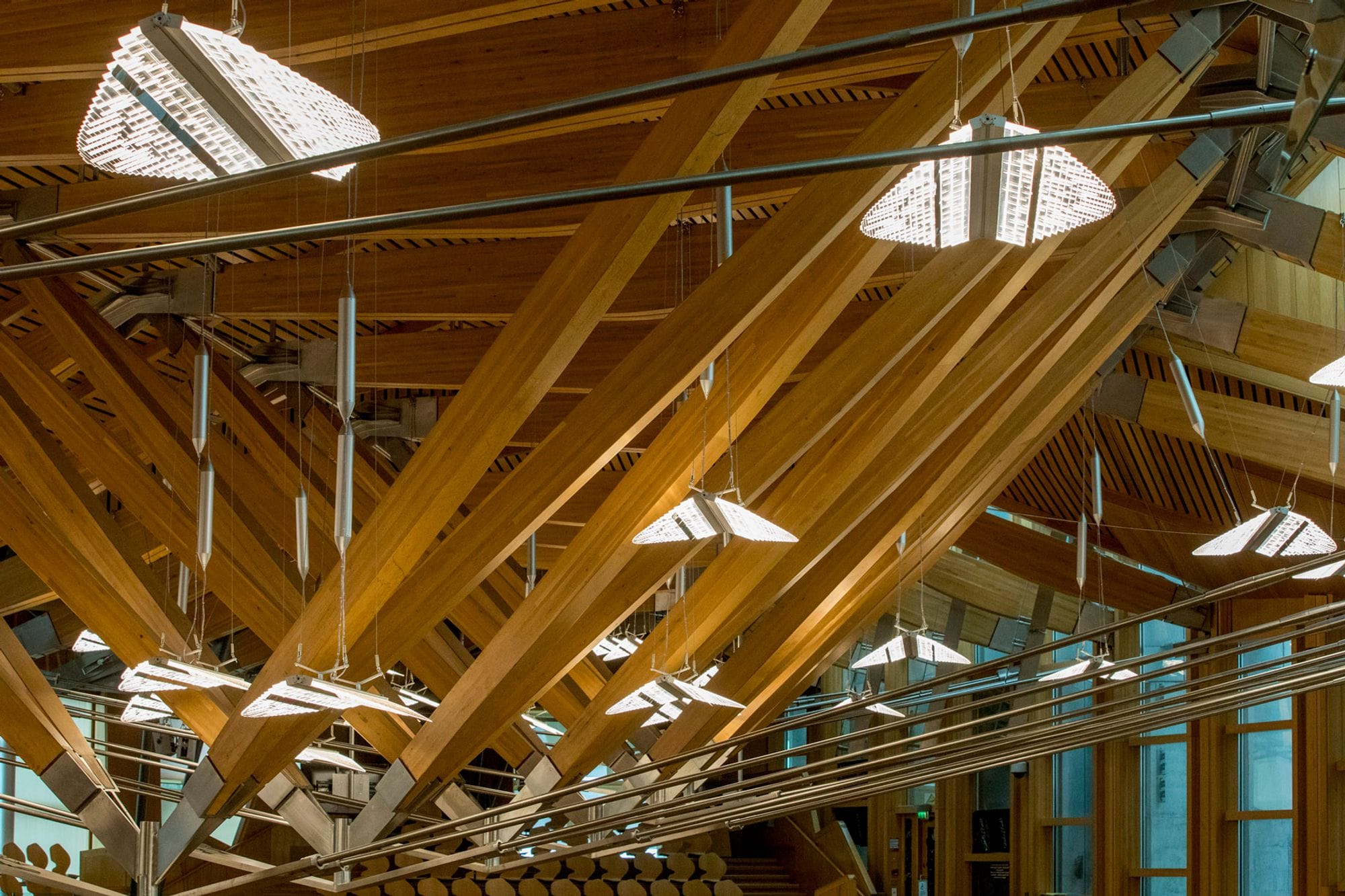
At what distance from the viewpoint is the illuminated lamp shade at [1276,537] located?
8.32 metres

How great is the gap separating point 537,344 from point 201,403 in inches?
108

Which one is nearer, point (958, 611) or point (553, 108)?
point (553, 108)

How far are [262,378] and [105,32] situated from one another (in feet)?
22.8

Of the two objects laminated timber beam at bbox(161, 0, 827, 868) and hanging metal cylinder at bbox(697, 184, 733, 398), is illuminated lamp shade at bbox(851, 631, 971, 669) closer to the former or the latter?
hanging metal cylinder at bbox(697, 184, 733, 398)

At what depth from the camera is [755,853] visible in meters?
26.3

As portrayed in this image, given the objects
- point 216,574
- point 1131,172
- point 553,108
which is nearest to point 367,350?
point 216,574

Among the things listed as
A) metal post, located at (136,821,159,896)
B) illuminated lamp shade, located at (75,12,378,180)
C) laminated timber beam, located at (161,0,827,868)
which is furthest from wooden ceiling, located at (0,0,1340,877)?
illuminated lamp shade, located at (75,12,378,180)

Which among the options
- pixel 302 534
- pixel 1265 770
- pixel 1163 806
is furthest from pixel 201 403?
pixel 1163 806

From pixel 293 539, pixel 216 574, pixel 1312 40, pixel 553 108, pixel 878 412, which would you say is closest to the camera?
pixel 1312 40

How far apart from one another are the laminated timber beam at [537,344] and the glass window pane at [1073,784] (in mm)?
13052

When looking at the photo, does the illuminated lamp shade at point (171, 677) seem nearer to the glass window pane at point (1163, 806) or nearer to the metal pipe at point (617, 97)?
the metal pipe at point (617, 97)

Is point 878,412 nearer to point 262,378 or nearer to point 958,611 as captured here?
point 262,378

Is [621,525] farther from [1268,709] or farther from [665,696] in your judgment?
[1268,709]

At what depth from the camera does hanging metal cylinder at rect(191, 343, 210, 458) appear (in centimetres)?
859
